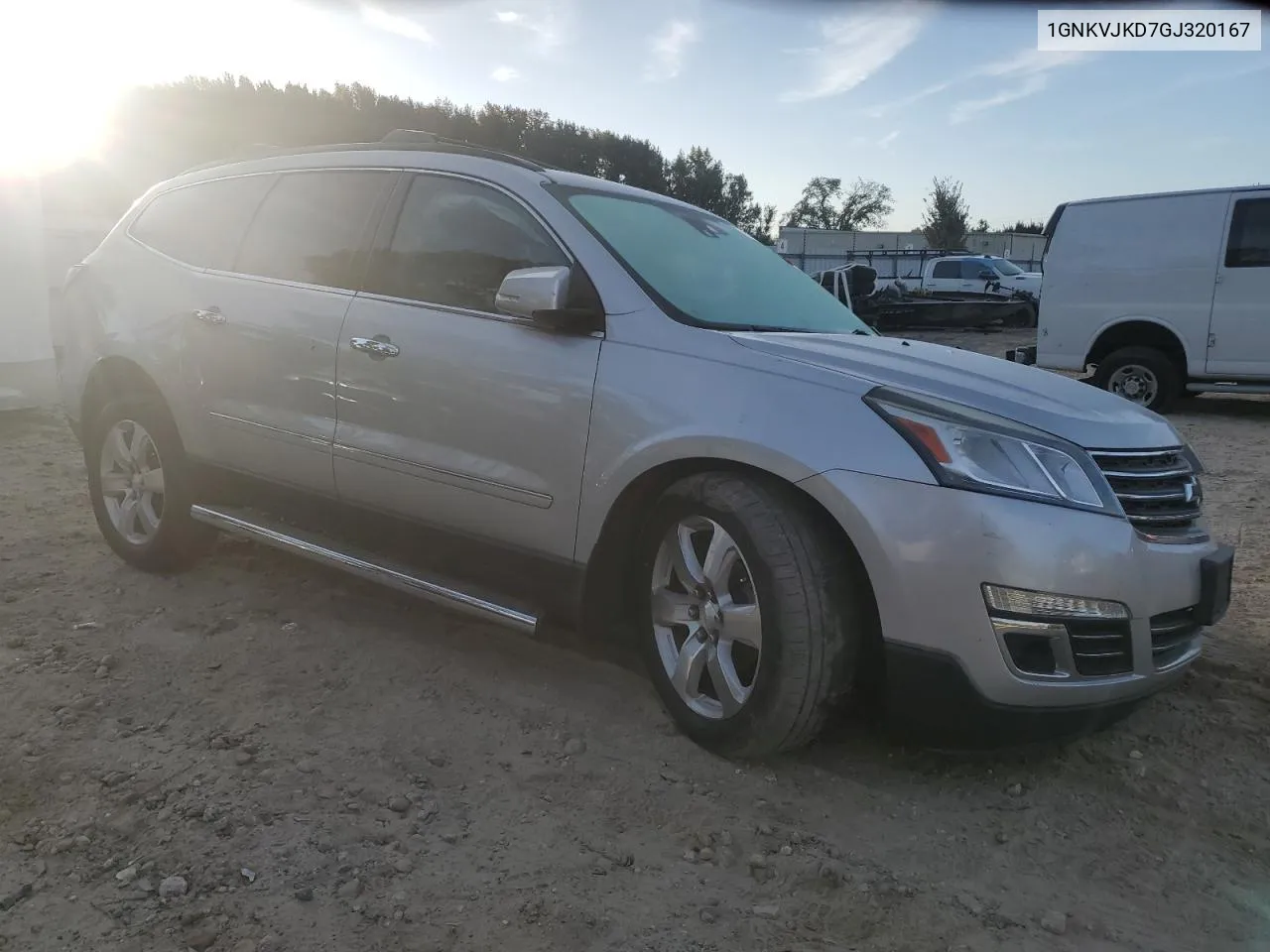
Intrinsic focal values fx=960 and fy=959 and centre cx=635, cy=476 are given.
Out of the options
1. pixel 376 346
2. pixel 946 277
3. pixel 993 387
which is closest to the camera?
pixel 993 387

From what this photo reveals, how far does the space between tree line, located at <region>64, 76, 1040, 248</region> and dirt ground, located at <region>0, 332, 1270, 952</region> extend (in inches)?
491

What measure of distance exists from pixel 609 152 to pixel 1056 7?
59772 mm

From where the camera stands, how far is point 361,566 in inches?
136

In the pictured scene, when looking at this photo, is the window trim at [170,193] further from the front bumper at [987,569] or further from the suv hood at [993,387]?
the front bumper at [987,569]

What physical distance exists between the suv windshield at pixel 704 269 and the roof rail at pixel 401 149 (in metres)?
0.32

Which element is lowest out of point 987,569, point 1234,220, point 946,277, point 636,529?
point 636,529

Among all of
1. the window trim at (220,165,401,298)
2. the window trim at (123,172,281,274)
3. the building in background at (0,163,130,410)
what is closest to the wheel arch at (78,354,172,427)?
the window trim at (123,172,281,274)

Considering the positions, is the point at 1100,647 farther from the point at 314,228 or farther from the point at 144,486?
the point at 144,486

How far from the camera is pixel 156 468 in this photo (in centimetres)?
432

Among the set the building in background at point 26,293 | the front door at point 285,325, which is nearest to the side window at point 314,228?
the front door at point 285,325

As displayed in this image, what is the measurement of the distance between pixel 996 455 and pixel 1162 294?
844 cm

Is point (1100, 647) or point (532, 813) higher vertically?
point (1100, 647)

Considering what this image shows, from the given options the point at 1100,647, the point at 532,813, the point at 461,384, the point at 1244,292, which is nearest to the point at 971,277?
the point at 1244,292

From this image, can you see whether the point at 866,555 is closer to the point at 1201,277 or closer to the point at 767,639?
the point at 767,639
